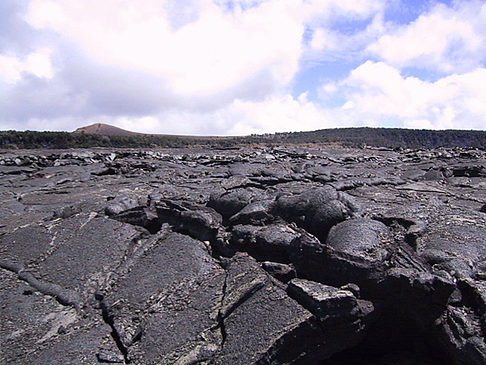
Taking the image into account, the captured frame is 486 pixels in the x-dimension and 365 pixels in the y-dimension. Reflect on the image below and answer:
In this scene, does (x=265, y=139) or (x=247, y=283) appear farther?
(x=265, y=139)

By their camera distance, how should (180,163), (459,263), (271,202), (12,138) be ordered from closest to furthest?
(459,263) < (271,202) < (180,163) < (12,138)

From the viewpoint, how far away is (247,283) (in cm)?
410

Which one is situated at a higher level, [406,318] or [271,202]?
[271,202]

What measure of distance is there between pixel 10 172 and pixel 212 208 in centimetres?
990

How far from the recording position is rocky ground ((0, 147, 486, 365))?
11.7ft

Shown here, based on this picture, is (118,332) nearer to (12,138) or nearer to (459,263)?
(459,263)

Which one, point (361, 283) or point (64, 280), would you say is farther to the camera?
point (64, 280)

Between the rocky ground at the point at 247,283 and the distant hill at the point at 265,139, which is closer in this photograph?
the rocky ground at the point at 247,283

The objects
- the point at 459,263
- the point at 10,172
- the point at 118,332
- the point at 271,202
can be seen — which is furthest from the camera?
the point at 10,172

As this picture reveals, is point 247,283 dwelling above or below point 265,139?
above

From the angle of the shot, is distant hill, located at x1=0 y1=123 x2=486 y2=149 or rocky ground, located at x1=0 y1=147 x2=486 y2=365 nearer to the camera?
rocky ground, located at x1=0 y1=147 x2=486 y2=365

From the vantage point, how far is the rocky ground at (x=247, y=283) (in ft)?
11.7

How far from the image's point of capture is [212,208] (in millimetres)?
6465

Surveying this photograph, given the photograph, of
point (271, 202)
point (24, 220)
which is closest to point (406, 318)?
point (271, 202)
